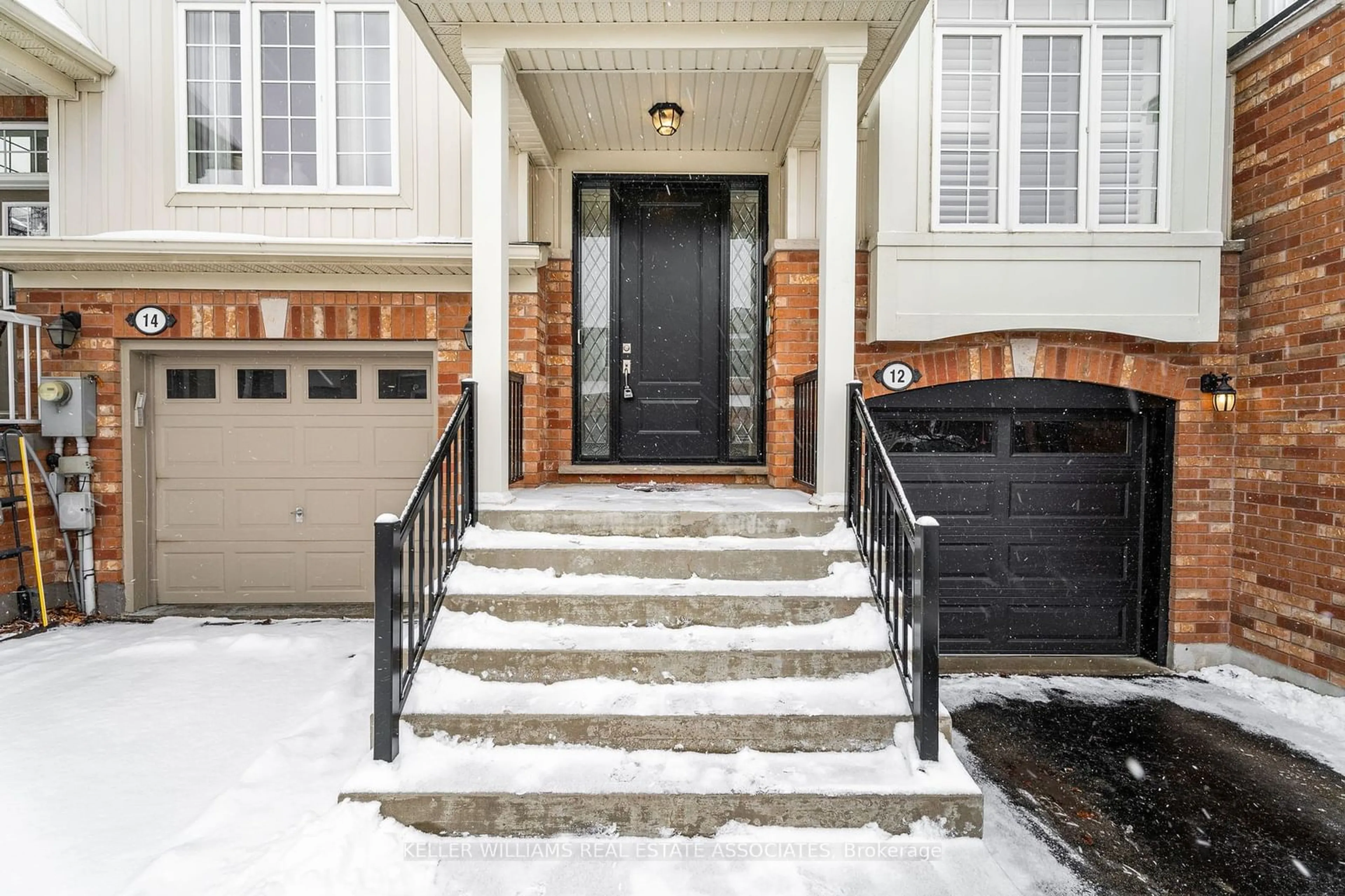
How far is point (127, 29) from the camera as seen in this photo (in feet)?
16.3

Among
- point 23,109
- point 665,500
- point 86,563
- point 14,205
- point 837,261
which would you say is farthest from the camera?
point 14,205

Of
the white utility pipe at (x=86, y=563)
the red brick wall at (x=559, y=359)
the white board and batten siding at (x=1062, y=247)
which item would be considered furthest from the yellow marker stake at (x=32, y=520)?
the white board and batten siding at (x=1062, y=247)

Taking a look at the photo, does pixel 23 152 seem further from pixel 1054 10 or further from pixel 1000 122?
pixel 1054 10

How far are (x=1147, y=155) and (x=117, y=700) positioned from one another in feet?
23.0

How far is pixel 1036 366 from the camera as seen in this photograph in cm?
476

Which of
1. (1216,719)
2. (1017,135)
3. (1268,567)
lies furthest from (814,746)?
(1017,135)

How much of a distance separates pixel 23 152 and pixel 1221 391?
30.2 ft

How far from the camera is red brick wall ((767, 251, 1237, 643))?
4.73 m

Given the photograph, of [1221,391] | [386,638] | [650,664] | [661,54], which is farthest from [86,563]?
[1221,391]

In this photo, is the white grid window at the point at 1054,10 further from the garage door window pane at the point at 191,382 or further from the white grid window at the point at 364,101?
the garage door window pane at the point at 191,382

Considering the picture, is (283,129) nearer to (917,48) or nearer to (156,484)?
(156,484)

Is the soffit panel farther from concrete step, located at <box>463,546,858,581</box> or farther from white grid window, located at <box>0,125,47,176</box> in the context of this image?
white grid window, located at <box>0,125,47,176</box>

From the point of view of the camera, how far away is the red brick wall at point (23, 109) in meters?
5.22

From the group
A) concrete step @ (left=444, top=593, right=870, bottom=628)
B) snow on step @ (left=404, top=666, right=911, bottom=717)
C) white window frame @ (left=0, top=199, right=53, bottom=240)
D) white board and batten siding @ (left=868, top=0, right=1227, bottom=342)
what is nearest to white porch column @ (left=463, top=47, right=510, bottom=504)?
concrete step @ (left=444, top=593, right=870, bottom=628)
